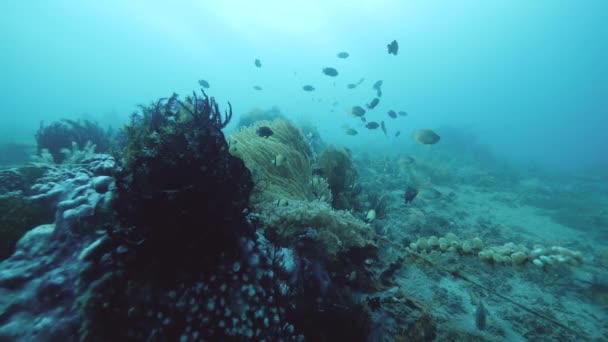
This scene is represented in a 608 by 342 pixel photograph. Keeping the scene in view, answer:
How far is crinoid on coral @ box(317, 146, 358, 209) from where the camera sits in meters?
7.47

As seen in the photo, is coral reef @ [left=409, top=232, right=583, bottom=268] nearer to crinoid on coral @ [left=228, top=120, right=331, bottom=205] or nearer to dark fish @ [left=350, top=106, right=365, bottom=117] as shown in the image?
crinoid on coral @ [left=228, top=120, right=331, bottom=205]

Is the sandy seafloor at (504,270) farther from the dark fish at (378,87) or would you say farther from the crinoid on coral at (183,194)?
the dark fish at (378,87)

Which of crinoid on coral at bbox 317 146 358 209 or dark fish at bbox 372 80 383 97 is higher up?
dark fish at bbox 372 80 383 97

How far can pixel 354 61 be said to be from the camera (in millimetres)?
133500

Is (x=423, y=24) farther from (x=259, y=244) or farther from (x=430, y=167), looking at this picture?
(x=259, y=244)

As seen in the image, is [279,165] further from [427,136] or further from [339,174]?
[427,136]

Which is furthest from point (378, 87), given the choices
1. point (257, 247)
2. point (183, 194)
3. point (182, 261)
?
point (182, 261)

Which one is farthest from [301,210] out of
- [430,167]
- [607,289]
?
[430,167]

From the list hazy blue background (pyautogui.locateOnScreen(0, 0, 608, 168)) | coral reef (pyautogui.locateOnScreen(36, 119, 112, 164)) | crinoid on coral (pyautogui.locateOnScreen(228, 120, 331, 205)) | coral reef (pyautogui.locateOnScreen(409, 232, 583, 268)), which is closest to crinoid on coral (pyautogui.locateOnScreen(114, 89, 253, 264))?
crinoid on coral (pyautogui.locateOnScreen(228, 120, 331, 205))

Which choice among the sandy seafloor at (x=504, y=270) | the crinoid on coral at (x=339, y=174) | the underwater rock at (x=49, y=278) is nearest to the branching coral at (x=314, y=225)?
the sandy seafloor at (x=504, y=270)

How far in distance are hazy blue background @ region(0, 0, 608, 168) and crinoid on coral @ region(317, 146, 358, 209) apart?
47361 millimetres

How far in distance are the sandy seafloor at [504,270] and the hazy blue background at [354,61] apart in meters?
40.9

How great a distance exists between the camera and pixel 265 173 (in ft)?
16.6

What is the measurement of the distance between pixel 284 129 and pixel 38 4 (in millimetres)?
122567
